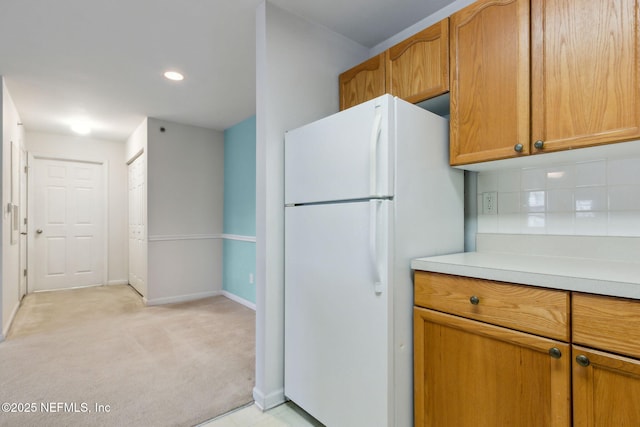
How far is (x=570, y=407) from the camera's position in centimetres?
102

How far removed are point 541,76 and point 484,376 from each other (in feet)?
3.97

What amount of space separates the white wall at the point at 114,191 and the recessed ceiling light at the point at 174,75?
2961mm

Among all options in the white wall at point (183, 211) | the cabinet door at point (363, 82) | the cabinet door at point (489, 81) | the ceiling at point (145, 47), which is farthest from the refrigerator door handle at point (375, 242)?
the white wall at point (183, 211)

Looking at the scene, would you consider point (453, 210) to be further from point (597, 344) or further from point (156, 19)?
point (156, 19)

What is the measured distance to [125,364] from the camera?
94.6 inches

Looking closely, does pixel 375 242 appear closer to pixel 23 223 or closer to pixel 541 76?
pixel 541 76

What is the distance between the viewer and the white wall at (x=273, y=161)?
186 cm

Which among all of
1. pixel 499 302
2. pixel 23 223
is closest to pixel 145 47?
pixel 499 302

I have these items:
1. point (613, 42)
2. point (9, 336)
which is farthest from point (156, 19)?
point (9, 336)

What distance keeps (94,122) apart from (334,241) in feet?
13.8

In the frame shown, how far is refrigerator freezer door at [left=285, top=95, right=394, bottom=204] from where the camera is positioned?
135 cm

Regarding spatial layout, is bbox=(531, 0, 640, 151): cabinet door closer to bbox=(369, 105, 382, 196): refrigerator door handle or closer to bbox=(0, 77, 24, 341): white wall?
bbox=(369, 105, 382, 196): refrigerator door handle

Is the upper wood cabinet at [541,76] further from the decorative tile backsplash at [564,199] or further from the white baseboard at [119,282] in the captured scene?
the white baseboard at [119,282]

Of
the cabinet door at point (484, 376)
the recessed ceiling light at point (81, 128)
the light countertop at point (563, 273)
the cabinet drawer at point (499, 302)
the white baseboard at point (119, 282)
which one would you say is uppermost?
the recessed ceiling light at point (81, 128)
